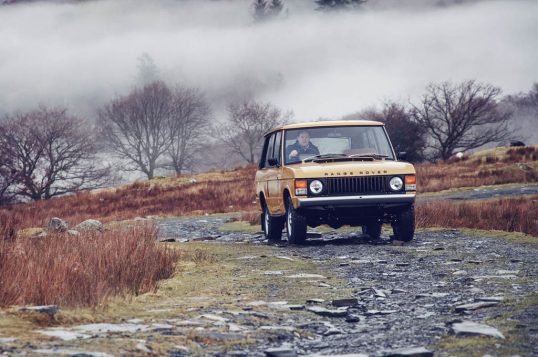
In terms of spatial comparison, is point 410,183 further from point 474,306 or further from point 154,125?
point 154,125

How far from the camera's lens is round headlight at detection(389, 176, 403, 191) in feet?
37.4

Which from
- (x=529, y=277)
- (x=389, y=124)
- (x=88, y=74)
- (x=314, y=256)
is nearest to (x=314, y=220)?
(x=314, y=256)

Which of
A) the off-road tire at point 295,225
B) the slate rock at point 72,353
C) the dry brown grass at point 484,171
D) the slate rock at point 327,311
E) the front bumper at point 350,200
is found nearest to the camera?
the slate rock at point 72,353

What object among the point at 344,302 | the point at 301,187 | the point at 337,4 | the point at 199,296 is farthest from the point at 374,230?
the point at 337,4

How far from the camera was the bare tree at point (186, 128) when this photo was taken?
74.0 meters

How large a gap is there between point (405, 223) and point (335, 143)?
1.73 metres

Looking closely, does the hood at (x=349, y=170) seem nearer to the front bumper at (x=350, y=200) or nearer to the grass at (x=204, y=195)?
the front bumper at (x=350, y=200)

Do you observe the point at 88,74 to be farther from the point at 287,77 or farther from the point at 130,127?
the point at 130,127

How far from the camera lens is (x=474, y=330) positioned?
5.11 meters

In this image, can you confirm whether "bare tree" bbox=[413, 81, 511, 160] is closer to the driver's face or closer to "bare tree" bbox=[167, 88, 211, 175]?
"bare tree" bbox=[167, 88, 211, 175]

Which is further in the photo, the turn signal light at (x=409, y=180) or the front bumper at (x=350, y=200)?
the turn signal light at (x=409, y=180)

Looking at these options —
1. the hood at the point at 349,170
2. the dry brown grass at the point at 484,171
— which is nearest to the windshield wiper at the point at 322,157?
the hood at the point at 349,170

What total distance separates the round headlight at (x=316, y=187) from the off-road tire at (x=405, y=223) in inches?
57.2

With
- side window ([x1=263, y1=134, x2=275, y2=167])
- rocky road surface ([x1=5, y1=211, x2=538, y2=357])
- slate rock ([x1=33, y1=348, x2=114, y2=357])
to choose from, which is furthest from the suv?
slate rock ([x1=33, y1=348, x2=114, y2=357])
